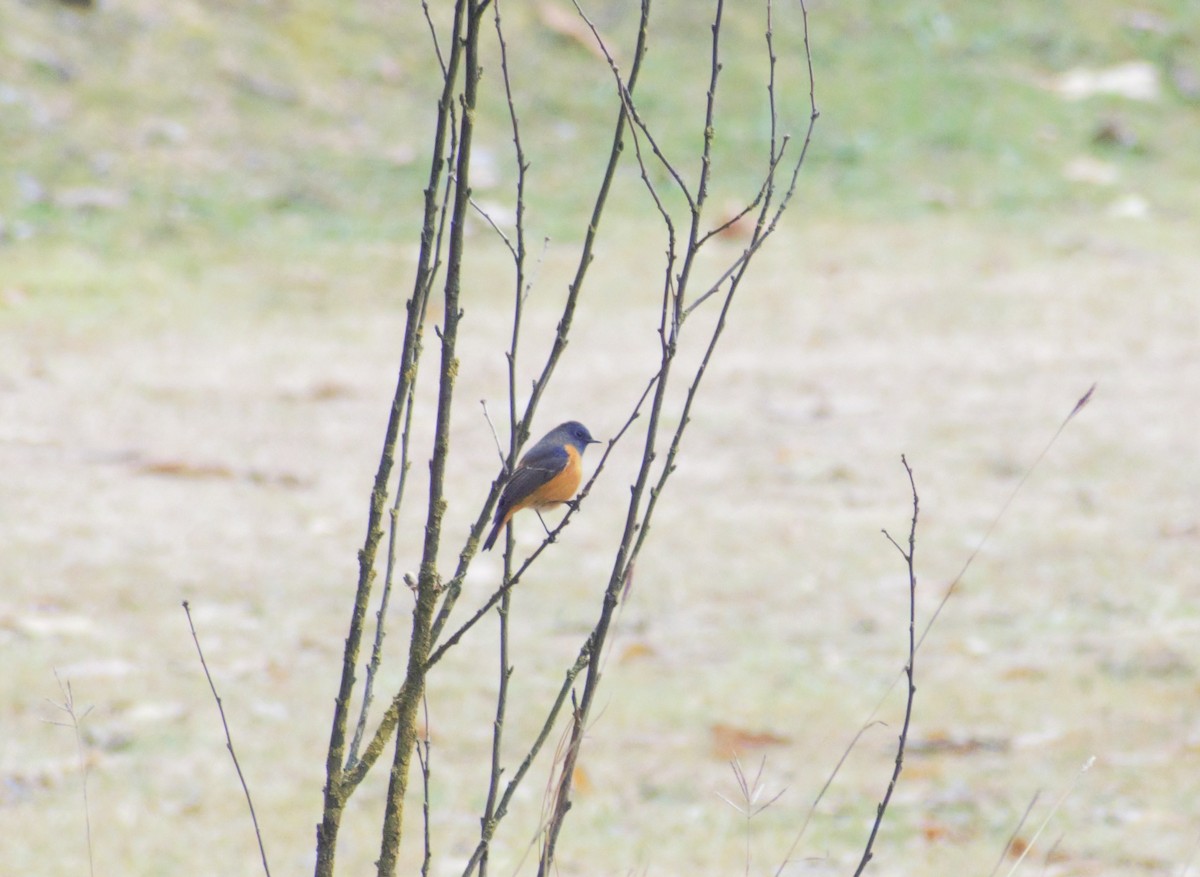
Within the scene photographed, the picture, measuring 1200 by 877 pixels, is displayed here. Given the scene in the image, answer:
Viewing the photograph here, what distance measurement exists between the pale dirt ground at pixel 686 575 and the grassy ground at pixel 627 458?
3 centimetres

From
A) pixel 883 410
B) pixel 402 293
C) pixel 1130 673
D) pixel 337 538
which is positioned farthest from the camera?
pixel 402 293

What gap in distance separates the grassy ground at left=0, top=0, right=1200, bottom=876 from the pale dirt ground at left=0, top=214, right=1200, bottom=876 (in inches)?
1.1

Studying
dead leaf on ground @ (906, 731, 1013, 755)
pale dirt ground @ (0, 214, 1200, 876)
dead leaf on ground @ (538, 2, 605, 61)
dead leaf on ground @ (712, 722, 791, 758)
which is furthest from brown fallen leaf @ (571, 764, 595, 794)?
dead leaf on ground @ (538, 2, 605, 61)

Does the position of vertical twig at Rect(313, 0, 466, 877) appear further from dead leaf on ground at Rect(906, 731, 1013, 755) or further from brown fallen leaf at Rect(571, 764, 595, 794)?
dead leaf on ground at Rect(906, 731, 1013, 755)

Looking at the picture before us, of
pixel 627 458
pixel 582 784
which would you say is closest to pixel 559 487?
pixel 582 784

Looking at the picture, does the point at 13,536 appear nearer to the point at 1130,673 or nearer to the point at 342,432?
the point at 342,432

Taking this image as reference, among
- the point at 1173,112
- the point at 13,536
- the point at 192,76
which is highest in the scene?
the point at 1173,112

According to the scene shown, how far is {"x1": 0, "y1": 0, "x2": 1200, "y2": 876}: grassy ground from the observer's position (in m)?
4.70

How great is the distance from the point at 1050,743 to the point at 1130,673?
77 cm

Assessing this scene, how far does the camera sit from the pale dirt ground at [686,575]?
14.7ft

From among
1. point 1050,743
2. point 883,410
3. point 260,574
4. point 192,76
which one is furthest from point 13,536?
point 192,76

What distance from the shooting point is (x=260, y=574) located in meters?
6.64

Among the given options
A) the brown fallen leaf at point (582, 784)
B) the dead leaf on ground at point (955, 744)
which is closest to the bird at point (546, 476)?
the brown fallen leaf at point (582, 784)

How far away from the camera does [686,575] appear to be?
6.91 metres
